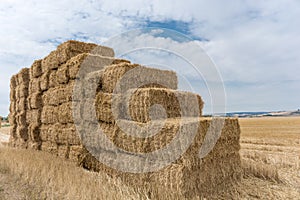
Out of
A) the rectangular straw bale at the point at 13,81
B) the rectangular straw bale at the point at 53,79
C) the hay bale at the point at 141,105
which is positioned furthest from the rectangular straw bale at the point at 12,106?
the hay bale at the point at 141,105

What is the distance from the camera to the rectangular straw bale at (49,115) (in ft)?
32.9

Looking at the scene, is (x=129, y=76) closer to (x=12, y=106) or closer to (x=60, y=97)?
(x=60, y=97)

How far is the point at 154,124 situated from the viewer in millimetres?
5441

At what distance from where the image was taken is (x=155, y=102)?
6043 millimetres

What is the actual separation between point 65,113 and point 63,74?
135cm

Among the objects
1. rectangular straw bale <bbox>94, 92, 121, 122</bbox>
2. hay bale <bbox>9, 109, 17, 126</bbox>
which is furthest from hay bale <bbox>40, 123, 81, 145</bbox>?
hay bale <bbox>9, 109, 17, 126</bbox>

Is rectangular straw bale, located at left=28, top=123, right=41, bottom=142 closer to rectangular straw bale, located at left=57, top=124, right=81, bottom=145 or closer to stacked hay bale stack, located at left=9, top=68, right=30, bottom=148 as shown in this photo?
stacked hay bale stack, located at left=9, top=68, right=30, bottom=148

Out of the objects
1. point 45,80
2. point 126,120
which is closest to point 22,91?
point 45,80

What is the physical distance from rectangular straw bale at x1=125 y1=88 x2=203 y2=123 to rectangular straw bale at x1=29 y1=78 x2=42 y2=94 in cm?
693

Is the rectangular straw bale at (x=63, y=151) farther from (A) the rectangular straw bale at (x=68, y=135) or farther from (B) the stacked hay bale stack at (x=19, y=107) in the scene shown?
(B) the stacked hay bale stack at (x=19, y=107)

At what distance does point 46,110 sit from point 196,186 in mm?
7545

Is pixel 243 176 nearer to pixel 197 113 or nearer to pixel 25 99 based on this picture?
pixel 197 113

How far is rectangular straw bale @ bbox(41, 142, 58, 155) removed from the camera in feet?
32.8

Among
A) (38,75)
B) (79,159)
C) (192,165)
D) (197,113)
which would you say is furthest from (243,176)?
(38,75)
